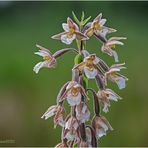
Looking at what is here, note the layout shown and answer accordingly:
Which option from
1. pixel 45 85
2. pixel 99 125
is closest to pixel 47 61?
pixel 99 125

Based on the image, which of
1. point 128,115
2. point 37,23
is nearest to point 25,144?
point 128,115

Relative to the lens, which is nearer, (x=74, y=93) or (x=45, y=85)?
(x=74, y=93)

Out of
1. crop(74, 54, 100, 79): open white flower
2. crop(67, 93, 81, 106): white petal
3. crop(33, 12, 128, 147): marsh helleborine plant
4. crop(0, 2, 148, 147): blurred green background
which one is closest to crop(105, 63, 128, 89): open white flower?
crop(33, 12, 128, 147): marsh helleborine plant

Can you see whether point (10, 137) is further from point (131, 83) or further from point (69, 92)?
point (69, 92)

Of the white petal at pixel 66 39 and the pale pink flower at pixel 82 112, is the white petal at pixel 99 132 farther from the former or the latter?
the white petal at pixel 66 39

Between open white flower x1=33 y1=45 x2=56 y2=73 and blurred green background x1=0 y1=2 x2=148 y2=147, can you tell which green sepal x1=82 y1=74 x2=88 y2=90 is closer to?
open white flower x1=33 y1=45 x2=56 y2=73

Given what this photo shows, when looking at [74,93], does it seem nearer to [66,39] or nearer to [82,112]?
[82,112]
